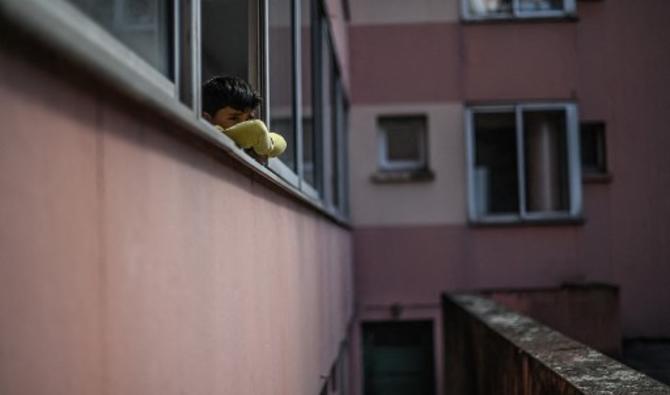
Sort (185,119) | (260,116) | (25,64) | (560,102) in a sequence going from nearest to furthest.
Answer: (25,64) < (185,119) < (260,116) < (560,102)

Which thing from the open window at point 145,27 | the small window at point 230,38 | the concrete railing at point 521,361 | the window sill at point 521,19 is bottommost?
the concrete railing at point 521,361

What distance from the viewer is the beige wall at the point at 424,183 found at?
11336 mm

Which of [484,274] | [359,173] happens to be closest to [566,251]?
[484,274]

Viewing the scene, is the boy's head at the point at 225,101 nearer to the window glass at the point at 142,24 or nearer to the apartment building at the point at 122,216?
the apartment building at the point at 122,216

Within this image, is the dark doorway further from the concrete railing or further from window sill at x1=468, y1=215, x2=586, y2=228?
the concrete railing

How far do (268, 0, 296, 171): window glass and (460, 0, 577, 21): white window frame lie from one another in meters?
7.48

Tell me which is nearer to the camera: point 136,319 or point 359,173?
point 136,319

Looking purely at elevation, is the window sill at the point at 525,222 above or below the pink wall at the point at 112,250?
above

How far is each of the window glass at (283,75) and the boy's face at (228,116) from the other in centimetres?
122

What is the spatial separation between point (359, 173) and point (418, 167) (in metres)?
0.73

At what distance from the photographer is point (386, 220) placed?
1140 centimetres

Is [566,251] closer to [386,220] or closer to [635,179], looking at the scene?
[635,179]

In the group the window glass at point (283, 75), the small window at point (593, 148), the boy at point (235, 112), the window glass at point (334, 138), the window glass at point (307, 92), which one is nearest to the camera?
the boy at point (235, 112)

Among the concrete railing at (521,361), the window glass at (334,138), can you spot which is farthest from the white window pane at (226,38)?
the window glass at (334,138)
